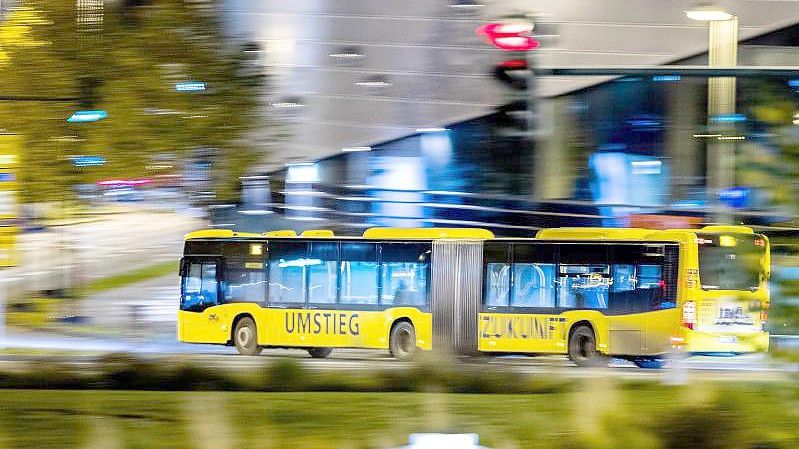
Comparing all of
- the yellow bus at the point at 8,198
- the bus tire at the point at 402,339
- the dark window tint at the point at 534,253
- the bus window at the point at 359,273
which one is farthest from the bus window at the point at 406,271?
the yellow bus at the point at 8,198

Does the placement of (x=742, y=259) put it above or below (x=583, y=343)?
above

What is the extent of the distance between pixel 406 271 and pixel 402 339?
99cm

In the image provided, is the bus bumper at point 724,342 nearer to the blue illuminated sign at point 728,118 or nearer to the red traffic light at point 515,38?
the blue illuminated sign at point 728,118

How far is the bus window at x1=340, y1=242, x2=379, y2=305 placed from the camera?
57.0 ft

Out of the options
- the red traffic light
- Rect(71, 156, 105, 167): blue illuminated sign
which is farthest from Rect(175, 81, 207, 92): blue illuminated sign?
the red traffic light

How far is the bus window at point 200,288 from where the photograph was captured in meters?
18.4

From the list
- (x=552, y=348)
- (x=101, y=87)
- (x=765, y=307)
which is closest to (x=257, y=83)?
(x=101, y=87)

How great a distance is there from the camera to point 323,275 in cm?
1764

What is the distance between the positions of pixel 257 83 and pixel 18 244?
4.61 metres

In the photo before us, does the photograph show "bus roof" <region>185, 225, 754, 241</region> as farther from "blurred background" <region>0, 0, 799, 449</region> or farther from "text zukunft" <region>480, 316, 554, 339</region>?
"text zukunft" <region>480, 316, 554, 339</region>

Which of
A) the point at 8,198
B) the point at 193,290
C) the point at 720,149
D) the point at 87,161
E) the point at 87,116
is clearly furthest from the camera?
the point at 193,290

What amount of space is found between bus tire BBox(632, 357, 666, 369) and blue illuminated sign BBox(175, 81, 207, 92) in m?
6.98

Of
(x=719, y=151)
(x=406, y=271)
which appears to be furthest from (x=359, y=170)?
(x=719, y=151)

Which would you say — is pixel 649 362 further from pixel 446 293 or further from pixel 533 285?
pixel 446 293
